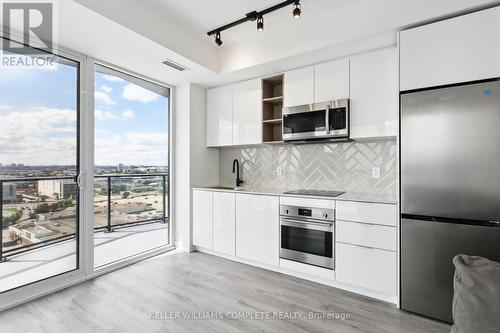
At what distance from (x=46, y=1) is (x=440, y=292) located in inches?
151

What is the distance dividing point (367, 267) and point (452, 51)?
195cm

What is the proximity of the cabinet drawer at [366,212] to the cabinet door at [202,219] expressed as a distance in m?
1.77

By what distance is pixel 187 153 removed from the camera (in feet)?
12.2

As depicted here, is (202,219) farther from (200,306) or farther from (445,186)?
(445,186)

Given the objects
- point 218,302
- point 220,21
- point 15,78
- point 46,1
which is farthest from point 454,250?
point 15,78

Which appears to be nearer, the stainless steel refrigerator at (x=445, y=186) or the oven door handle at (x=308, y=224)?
the stainless steel refrigerator at (x=445, y=186)

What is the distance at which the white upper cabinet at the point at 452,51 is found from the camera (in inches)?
74.3

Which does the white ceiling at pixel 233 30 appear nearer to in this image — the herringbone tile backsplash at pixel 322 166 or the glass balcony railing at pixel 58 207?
the herringbone tile backsplash at pixel 322 166

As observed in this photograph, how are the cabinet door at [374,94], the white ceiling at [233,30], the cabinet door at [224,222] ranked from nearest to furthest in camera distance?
1. the white ceiling at [233,30]
2. the cabinet door at [374,94]
3. the cabinet door at [224,222]

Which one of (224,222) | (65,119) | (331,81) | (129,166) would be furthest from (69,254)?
(331,81)

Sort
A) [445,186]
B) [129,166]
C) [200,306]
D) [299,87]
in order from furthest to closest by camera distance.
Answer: [129,166] < [299,87] < [200,306] < [445,186]

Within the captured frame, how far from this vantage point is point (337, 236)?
Result: 2545 mm

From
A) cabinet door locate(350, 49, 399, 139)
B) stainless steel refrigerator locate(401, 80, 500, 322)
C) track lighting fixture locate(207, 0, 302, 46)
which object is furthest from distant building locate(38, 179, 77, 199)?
stainless steel refrigerator locate(401, 80, 500, 322)

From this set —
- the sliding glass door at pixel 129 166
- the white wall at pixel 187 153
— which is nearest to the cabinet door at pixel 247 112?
the white wall at pixel 187 153
